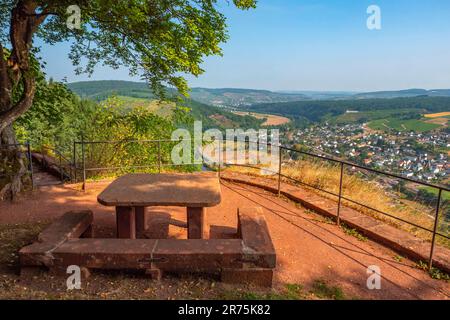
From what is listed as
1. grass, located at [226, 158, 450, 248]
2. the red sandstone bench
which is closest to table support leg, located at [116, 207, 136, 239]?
the red sandstone bench

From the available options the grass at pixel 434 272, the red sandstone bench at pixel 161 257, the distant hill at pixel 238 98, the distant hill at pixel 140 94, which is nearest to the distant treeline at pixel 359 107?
the distant hill at pixel 140 94

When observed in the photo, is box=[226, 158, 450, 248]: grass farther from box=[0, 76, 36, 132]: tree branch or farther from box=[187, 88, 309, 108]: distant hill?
box=[187, 88, 309, 108]: distant hill

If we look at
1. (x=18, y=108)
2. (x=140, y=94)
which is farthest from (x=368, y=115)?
(x=18, y=108)

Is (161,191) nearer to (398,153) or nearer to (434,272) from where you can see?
(434,272)

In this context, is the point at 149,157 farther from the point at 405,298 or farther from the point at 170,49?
the point at 405,298

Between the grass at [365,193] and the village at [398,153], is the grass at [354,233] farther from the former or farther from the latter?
the village at [398,153]

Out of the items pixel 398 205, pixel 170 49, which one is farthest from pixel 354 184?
pixel 170 49
